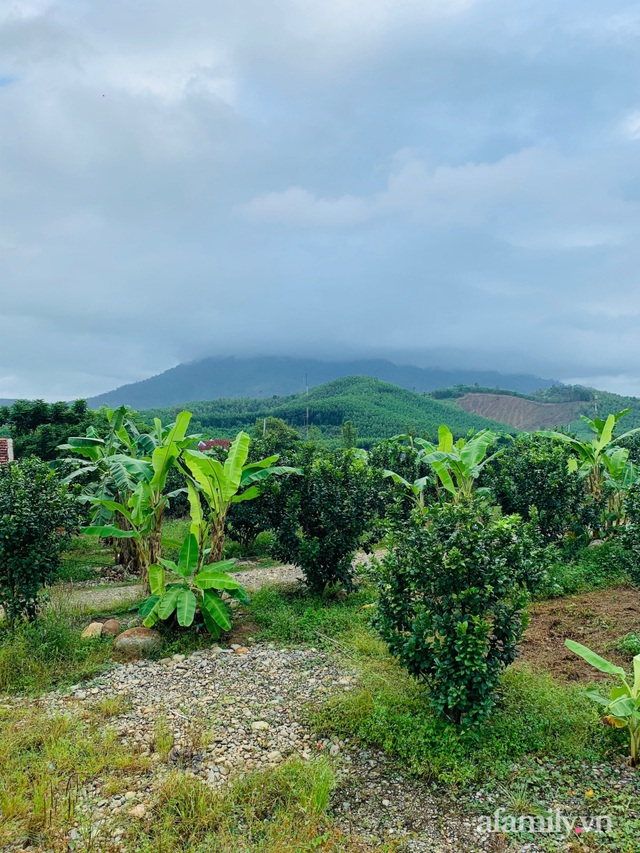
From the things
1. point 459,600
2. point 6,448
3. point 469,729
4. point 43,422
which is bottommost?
point 469,729

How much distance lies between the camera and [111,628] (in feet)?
23.2

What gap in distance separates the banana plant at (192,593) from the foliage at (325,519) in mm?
1640

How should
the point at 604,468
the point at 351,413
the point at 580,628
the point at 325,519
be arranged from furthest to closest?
the point at 351,413 → the point at 604,468 → the point at 325,519 → the point at 580,628

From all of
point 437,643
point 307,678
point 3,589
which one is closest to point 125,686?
point 307,678

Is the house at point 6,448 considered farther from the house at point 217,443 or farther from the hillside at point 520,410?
the hillside at point 520,410

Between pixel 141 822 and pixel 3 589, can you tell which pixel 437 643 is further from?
pixel 3 589

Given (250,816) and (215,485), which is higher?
(215,485)

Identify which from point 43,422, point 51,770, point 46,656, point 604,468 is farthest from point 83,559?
point 604,468

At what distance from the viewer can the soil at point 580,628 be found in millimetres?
5713

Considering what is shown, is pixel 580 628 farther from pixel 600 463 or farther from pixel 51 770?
pixel 51 770

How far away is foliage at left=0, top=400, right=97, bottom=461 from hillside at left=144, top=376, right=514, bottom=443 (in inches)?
1090

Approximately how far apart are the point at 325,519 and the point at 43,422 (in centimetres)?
1605

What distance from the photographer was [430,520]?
5.04 meters

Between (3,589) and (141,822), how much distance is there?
4.40m
